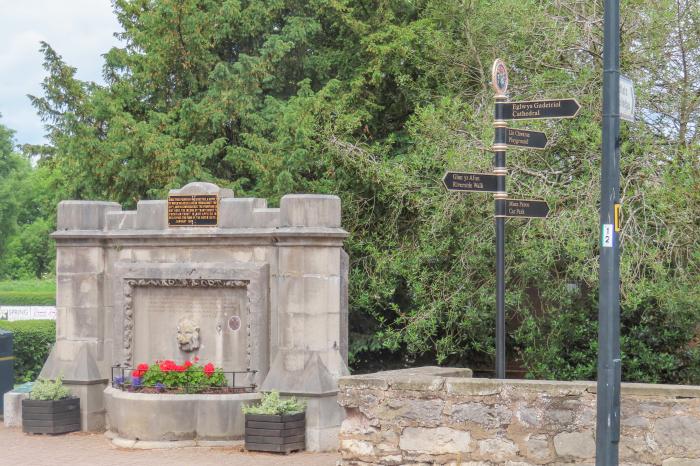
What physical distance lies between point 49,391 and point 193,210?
3450 millimetres

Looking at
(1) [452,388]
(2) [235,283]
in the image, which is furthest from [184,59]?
(1) [452,388]

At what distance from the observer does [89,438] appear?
576 inches

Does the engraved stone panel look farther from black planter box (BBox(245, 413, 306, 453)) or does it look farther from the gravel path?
the gravel path

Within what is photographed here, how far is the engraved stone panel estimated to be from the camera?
1434cm

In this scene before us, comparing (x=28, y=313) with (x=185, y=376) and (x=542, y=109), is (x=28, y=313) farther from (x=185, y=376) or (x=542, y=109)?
(x=542, y=109)

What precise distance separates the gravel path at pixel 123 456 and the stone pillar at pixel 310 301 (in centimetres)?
96

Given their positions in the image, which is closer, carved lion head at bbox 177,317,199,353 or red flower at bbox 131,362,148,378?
red flower at bbox 131,362,148,378

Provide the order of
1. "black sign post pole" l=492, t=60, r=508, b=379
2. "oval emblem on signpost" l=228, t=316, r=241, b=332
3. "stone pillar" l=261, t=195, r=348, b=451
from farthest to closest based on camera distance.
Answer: "oval emblem on signpost" l=228, t=316, r=241, b=332
"stone pillar" l=261, t=195, r=348, b=451
"black sign post pole" l=492, t=60, r=508, b=379

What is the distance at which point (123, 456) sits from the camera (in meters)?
13.0

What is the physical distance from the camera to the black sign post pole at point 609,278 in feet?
27.1

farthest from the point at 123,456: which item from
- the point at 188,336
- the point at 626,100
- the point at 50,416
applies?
the point at 626,100

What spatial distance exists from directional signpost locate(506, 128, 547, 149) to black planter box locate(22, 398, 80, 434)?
7.76 metres

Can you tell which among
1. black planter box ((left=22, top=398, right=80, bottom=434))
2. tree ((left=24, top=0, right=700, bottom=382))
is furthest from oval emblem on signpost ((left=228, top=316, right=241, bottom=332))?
tree ((left=24, top=0, right=700, bottom=382))

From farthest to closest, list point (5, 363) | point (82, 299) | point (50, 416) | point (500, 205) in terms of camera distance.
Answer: point (5, 363) < point (82, 299) < point (50, 416) < point (500, 205)
